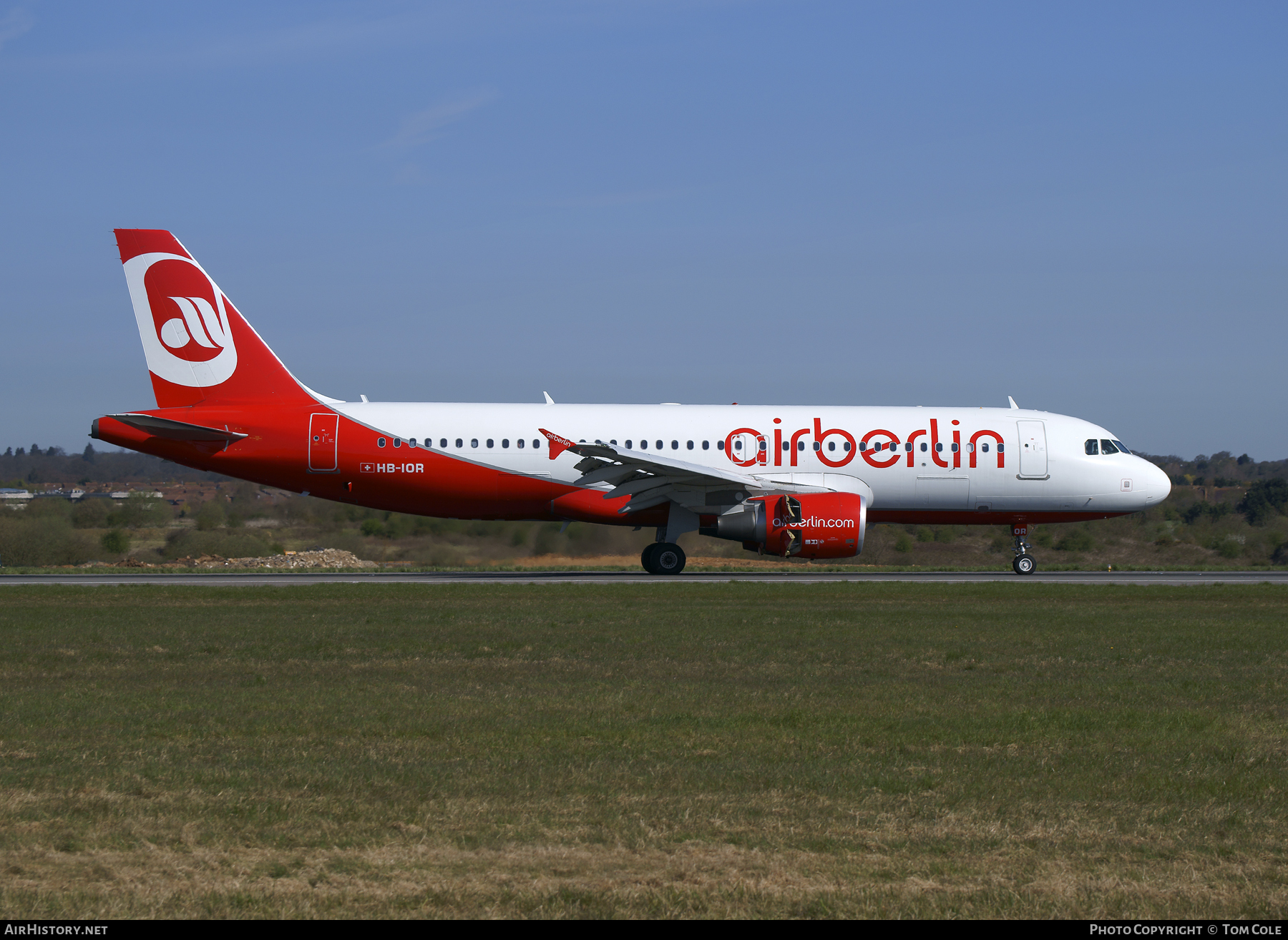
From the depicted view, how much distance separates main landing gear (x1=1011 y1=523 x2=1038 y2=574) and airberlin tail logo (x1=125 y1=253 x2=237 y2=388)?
716 inches

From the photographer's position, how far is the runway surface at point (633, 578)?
938 inches

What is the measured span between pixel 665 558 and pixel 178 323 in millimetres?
11834

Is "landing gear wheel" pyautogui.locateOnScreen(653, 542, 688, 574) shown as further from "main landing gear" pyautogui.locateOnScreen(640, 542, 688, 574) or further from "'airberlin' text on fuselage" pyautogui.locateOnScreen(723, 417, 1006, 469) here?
"'airberlin' text on fuselage" pyautogui.locateOnScreen(723, 417, 1006, 469)

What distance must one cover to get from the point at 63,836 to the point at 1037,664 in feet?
31.6

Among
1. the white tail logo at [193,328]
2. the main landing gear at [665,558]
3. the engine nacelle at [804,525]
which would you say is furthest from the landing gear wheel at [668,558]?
the white tail logo at [193,328]

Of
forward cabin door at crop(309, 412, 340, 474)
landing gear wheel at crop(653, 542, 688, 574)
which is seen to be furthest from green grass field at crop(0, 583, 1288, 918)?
landing gear wheel at crop(653, 542, 688, 574)

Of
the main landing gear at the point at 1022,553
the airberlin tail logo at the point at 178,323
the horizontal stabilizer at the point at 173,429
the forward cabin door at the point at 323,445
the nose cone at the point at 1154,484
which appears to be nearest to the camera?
the horizontal stabilizer at the point at 173,429

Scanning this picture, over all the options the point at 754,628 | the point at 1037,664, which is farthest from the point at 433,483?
the point at 1037,664

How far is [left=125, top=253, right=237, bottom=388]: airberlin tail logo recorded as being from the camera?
2594 centimetres

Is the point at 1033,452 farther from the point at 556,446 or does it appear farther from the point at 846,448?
the point at 556,446

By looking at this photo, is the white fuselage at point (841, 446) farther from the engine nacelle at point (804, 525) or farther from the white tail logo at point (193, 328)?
the white tail logo at point (193, 328)

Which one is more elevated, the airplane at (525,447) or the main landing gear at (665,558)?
the airplane at (525,447)

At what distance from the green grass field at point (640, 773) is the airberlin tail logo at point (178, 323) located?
1199cm
